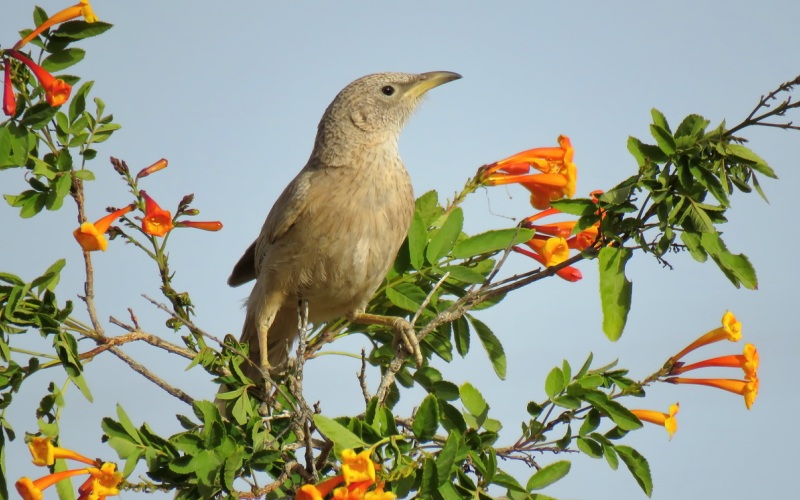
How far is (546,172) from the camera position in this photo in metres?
4.01

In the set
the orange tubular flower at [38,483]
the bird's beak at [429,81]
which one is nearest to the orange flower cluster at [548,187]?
the bird's beak at [429,81]

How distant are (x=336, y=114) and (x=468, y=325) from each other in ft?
6.51

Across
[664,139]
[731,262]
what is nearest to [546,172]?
[664,139]

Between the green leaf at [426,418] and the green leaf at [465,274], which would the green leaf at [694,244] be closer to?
the green leaf at [426,418]

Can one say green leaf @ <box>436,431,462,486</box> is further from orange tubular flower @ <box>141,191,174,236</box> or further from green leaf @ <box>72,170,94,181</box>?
green leaf @ <box>72,170,94,181</box>

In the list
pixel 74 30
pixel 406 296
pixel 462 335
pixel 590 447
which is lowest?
pixel 590 447

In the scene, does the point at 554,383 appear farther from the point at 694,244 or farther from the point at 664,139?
the point at 664,139

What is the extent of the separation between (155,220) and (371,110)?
2204 millimetres

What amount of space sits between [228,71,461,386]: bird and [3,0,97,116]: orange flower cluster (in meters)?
1.56

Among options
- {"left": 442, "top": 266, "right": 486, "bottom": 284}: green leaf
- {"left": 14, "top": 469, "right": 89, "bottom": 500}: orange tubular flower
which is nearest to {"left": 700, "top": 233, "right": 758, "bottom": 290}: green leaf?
{"left": 442, "top": 266, "right": 486, "bottom": 284}: green leaf

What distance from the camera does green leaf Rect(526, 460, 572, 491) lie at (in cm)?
302

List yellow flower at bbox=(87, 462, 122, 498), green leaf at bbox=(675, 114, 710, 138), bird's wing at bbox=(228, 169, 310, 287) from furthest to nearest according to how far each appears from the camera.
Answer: bird's wing at bbox=(228, 169, 310, 287)
green leaf at bbox=(675, 114, 710, 138)
yellow flower at bbox=(87, 462, 122, 498)

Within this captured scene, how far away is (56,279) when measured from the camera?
3213 millimetres

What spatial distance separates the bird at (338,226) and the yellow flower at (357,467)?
158 cm
